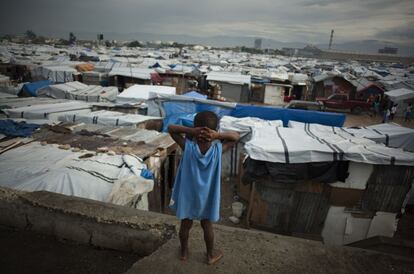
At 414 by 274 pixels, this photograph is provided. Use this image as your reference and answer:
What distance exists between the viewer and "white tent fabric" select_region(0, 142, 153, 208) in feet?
14.9

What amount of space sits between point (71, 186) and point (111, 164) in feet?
3.45

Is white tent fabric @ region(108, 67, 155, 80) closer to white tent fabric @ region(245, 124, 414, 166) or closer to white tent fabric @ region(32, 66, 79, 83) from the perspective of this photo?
white tent fabric @ region(32, 66, 79, 83)

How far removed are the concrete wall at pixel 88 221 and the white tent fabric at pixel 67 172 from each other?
106cm

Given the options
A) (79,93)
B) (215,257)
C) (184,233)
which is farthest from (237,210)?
(79,93)

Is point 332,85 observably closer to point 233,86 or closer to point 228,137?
point 233,86

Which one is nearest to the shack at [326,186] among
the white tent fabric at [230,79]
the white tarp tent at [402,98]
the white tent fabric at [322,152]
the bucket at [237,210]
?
the white tent fabric at [322,152]

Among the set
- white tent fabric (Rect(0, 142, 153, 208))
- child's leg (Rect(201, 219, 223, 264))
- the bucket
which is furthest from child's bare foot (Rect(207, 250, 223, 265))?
the bucket

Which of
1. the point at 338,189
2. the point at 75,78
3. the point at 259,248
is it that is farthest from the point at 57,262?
the point at 75,78

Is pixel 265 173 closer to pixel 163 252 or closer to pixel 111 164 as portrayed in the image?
pixel 111 164

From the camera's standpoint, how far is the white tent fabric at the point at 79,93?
15.7 metres

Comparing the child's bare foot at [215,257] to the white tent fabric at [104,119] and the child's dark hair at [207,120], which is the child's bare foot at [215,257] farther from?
the white tent fabric at [104,119]

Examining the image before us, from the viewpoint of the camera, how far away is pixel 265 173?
6.50m

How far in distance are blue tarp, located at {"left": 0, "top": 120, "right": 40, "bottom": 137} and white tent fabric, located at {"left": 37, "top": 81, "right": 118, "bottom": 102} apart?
301 inches

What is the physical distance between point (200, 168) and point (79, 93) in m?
16.4
